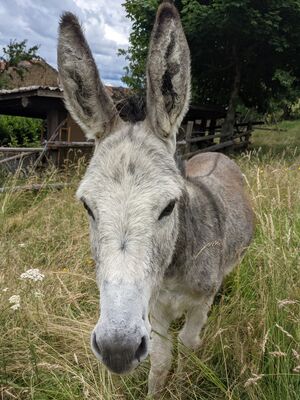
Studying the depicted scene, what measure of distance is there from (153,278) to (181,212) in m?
0.70

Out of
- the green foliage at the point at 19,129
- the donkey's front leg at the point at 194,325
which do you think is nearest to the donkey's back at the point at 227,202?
the donkey's front leg at the point at 194,325

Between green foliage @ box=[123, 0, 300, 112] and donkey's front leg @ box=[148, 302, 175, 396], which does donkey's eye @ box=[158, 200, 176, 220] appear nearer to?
donkey's front leg @ box=[148, 302, 175, 396]

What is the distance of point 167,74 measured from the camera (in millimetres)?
1952

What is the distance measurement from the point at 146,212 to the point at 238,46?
1466 cm

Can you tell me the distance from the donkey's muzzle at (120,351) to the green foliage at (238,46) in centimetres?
892

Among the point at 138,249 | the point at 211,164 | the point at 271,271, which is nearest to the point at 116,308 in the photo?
the point at 138,249

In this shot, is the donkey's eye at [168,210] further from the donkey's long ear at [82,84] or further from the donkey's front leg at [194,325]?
the donkey's front leg at [194,325]

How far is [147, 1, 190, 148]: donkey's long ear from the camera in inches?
70.7

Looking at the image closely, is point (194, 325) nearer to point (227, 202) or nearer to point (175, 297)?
point (175, 297)

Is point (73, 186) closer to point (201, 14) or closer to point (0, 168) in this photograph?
point (0, 168)

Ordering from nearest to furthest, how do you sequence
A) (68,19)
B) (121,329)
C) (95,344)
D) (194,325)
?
(121,329) → (95,344) → (68,19) → (194,325)

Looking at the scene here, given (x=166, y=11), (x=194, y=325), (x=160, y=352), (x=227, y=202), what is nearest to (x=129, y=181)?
(x=166, y=11)

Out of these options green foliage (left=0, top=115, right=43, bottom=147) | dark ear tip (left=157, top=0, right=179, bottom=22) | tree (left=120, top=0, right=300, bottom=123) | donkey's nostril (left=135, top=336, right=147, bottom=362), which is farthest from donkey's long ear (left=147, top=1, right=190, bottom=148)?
green foliage (left=0, top=115, right=43, bottom=147)

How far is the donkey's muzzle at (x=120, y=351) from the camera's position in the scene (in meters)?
1.38
